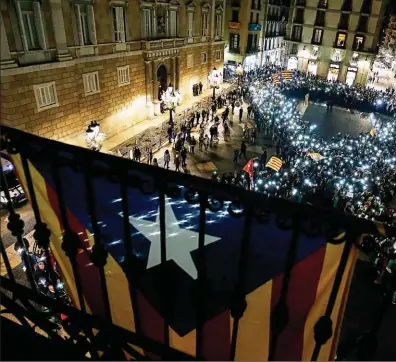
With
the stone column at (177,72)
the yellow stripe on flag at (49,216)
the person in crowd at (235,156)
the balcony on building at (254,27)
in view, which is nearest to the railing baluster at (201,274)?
the yellow stripe on flag at (49,216)

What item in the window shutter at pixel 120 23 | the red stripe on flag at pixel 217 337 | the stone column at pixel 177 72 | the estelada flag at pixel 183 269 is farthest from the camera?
the stone column at pixel 177 72

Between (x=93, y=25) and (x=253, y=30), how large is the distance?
34931mm

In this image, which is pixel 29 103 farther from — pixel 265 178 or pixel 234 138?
pixel 234 138

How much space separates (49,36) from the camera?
18.1 meters

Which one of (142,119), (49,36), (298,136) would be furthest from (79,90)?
(298,136)

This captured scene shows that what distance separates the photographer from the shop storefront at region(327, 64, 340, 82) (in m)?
52.6

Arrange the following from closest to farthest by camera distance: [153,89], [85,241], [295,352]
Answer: [295,352], [85,241], [153,89]

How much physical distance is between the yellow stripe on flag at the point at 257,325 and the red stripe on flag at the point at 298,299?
7 centimetres

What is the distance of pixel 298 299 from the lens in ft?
8.43

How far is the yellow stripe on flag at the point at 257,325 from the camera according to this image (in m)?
2.76

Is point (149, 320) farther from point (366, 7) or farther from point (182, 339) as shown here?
point (366, 7)

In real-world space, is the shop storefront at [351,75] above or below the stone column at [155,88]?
below

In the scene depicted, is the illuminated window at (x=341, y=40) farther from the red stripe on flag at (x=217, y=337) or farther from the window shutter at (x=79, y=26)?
the red stripe on flag at (x=217, y=337)

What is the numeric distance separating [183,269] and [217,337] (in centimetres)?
74
